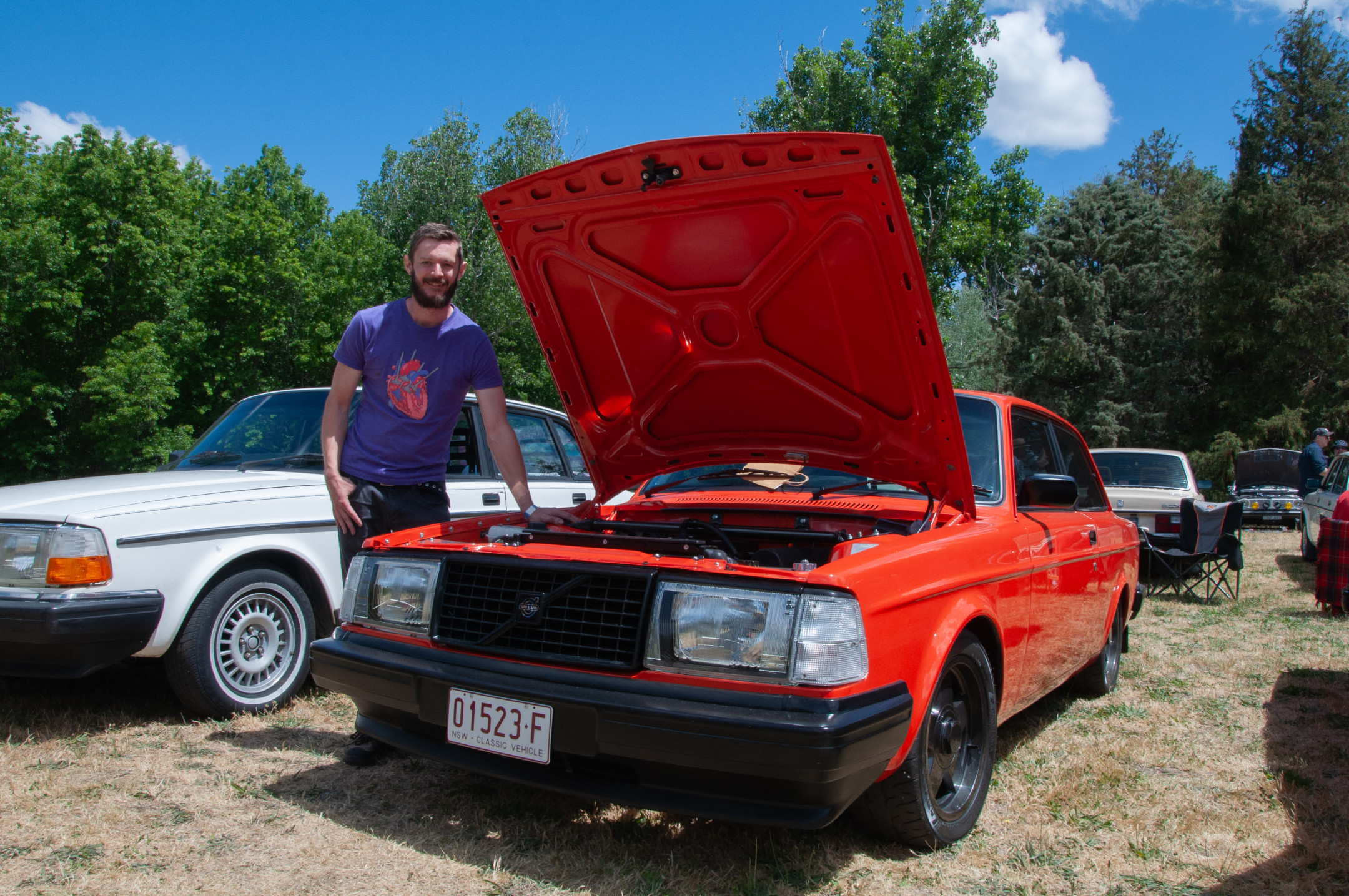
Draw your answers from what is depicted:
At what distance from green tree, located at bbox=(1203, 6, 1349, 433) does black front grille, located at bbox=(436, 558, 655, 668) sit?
29710 millimetres

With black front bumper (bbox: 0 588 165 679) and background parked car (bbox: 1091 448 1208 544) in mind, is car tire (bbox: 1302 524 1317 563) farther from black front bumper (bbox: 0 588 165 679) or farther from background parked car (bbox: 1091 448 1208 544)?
black front bumper (bbox: 0 588 165 679)

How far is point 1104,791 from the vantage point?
320cm

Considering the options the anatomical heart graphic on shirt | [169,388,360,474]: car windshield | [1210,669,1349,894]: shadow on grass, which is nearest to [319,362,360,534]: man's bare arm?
the anatomical heart graphic on shirt

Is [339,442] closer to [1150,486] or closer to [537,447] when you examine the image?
[537,447]

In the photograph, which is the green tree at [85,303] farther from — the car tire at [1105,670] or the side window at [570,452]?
the car tire at [1105,670]

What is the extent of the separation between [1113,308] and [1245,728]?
1151 inches

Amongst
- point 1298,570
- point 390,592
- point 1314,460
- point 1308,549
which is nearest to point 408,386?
point 390,592

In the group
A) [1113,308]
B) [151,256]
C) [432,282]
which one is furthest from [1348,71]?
[151,256]

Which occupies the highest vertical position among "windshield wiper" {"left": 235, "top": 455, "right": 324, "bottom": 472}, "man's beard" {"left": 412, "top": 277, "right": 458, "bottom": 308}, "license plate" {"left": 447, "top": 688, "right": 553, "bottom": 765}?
"man's beard" {"left": 412, "top": 277, "right": 458, "bottom": 308}

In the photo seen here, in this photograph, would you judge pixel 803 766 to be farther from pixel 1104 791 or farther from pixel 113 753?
pixel 113 753

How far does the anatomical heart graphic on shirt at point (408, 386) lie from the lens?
135 inches

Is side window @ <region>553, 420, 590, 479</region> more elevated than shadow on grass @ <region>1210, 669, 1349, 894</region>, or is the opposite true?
side window @ <region>553, 420, 590, 479</region>

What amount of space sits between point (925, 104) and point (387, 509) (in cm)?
2658

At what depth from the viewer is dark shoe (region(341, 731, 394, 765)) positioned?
3.25 meters
